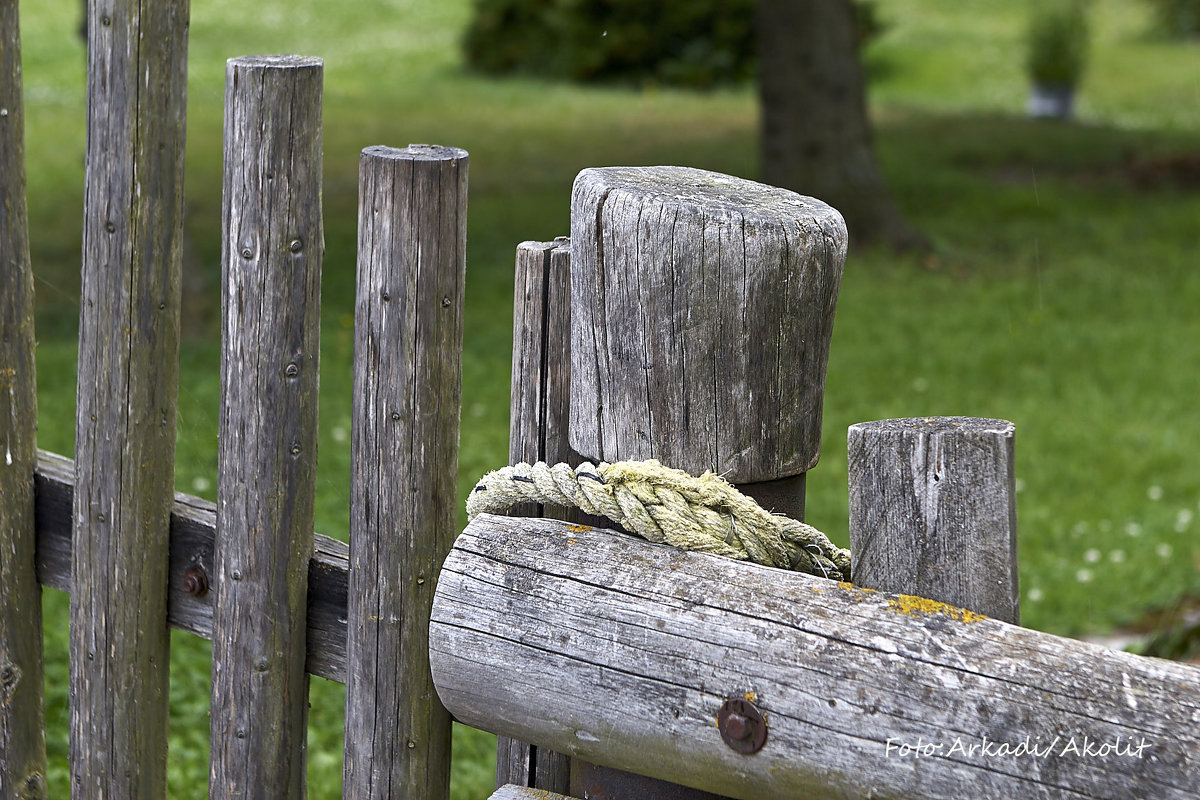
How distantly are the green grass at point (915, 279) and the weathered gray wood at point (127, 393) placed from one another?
1308mm

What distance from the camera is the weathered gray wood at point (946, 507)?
1.62 metres

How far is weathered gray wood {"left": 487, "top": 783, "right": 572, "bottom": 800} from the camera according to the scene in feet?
6.14

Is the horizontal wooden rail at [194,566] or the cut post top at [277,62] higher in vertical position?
the cut post top at [277,62]

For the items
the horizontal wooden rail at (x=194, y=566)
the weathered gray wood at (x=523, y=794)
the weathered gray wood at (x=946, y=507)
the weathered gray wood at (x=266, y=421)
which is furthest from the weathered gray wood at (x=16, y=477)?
the weathered gray wood at (x=946, y=507)

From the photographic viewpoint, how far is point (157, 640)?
7.31 ft

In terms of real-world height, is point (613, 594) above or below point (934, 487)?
below

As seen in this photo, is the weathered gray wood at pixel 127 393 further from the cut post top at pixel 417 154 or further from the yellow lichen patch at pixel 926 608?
the yellow lichen patch at pixel 926 608

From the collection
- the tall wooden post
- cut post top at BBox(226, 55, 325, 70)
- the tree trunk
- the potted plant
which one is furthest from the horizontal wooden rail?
the potted plant

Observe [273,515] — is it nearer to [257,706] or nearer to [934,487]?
[257,706]

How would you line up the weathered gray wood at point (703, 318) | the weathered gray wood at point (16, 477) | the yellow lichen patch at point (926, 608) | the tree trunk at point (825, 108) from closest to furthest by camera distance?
the yellow lichen patch at point (926, 608) → the weathered gray wood at point (703, 318) → the weathered gray wood at point (16, 477) → the tree trunk at point (825, 108)

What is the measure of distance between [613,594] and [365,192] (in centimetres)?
72

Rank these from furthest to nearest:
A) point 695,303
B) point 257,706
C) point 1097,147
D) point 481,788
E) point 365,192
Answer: point 1097,147
point 481,788
point 257,706
point 365,192
point 695,303

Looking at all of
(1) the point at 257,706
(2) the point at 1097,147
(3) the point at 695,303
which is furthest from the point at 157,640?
(2) the point at 1097,147

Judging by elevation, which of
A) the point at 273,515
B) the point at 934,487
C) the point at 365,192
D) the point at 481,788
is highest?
the point at 365,192
